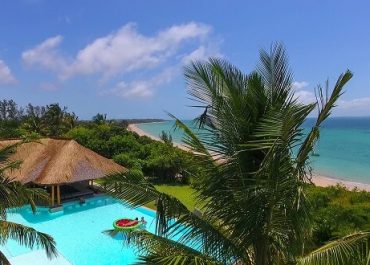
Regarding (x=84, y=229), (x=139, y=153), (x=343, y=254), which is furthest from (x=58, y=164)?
(x=343, y=254)

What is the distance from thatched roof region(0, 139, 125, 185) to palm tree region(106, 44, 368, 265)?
14.1 meters

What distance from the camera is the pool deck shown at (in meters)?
12.6

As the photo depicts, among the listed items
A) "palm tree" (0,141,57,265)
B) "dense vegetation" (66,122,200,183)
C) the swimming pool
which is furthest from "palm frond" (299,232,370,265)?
"dense vegetation" (66,122,200,183)

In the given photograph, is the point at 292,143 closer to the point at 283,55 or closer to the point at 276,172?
the point at 276,172

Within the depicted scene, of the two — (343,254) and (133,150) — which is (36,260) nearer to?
(343,254)

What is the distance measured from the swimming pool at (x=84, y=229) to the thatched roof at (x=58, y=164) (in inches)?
62.3

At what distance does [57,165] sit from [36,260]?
26.0 feet

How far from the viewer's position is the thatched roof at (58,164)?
19234 millimetres

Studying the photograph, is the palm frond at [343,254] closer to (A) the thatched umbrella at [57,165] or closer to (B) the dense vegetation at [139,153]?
(A) the thatched umbrella at [57,165]

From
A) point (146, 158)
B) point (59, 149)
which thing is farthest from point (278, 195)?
point (146, 158)

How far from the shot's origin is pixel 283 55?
4.40 metres

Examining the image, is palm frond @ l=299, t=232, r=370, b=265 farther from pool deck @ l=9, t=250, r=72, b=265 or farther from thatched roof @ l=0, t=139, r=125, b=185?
thatched roof @ l=0, t=139, r=125, b=185

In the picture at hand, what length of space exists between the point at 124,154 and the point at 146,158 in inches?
66.8

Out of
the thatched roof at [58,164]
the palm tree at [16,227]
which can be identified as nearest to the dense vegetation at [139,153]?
the thatched roof at [58,164]
